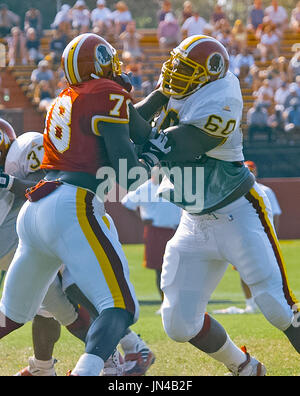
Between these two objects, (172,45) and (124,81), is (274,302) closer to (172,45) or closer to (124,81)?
(124,81)

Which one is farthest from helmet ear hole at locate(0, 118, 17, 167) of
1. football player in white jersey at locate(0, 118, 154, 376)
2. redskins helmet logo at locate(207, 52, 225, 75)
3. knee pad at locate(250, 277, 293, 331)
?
knee pad at locate(250, 277, 293, 331)

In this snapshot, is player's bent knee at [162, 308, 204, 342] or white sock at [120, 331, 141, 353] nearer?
player's bent knee at [162, 308, 204, 342]

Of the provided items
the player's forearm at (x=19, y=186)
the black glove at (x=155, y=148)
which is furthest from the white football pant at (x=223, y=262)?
the player's forearm at (x=19, y=186)

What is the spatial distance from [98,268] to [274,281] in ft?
3.26

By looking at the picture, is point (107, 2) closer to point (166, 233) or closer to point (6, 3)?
point (6, 3)

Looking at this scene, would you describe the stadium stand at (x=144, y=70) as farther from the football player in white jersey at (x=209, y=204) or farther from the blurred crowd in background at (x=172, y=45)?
the football player in white jersey at (x=209, y=204)

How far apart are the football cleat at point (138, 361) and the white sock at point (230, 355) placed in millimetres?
411

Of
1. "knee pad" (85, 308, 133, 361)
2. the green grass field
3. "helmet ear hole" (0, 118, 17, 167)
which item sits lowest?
the green grass field

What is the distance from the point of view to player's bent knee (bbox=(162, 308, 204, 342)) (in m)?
4.69

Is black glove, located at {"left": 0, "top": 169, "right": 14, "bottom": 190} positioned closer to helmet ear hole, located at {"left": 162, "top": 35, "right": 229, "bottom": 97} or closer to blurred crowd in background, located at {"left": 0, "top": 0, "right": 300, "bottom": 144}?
helmet ear hole, located at {"left": 162, "top": 35, "right": 229, "bottom": 97}

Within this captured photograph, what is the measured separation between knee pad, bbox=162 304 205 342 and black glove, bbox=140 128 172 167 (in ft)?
2.80

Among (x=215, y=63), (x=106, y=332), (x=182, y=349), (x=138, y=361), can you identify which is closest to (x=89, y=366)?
(x=106, y=332)

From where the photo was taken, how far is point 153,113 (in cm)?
478

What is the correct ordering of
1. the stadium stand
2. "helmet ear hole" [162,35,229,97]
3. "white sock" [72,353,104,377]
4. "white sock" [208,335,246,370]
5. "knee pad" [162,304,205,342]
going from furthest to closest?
the stadium stand < "white sock" [208,335,246,370] < "knee pad" [162,304,205,342] < "helmet ear hole" [162,35,229,97] < "white sock" [72,353,104,377]
